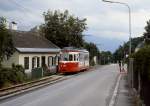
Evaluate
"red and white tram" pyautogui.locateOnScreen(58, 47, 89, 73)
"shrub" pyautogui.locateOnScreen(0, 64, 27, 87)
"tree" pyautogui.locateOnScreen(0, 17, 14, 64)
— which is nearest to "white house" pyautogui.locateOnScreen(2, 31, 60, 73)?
"red and white tram" pyautogui.locateOnScreen(58, 47, 89, 73)

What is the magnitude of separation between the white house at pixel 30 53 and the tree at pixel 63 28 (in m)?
11.5

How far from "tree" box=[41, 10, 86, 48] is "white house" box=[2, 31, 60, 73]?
11543 millimetres

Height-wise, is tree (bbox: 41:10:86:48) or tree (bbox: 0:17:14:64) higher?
tree (bbox: 41:10:86:48)

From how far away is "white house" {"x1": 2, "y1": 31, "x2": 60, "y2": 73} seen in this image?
46.8 metres

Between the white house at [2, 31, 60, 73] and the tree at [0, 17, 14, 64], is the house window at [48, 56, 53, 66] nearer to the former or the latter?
the white house at [2, 31, 60, 73]

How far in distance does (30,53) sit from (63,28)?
23.7 metres

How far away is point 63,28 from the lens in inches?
2884

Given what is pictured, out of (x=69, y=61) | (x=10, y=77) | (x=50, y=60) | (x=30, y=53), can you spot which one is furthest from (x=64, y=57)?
(x=10, y=77)

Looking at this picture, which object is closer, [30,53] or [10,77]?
[10,77]

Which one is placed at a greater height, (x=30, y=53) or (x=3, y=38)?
(x=3, y=38)

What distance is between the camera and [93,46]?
11238 cm

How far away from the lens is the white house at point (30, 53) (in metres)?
46.8

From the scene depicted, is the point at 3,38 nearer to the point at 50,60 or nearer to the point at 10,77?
the point at 10,77

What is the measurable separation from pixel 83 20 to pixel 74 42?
439 centimetres
